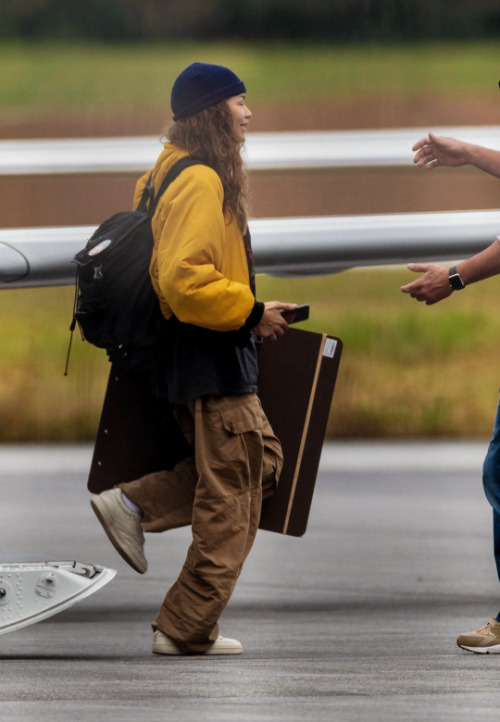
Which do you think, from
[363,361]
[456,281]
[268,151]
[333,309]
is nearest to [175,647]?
[456,281]

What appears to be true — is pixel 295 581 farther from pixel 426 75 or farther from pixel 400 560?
pixel 426 75

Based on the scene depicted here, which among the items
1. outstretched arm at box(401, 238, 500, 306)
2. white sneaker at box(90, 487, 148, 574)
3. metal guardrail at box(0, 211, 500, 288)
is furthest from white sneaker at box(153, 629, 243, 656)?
metal guardrail at box(0, 211, 500, 288)

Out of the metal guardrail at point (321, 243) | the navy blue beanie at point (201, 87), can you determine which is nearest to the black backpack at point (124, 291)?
the navy blue beanie at point (201, 87)

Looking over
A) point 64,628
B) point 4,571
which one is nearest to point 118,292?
point 4,571

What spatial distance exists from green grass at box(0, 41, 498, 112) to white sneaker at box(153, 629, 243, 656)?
311 cm

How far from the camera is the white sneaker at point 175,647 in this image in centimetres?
317

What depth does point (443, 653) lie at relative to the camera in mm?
3131

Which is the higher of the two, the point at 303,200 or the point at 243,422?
the point at 303,200

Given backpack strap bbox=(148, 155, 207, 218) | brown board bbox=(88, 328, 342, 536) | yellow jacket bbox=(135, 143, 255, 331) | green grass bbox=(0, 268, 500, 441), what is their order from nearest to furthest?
yellow jacket bbox=(135, 143, 255, 331) < backpack strap bbox=(148, 155, 207, 218) < brown board bbox=(88, 328, 342, 536) < green grass bbox=(0, 268, 500, 441)

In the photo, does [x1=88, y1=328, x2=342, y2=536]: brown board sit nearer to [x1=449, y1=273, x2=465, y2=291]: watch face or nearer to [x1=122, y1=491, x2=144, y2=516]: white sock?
[x1=122, y1=491, x2=144, y2=516]: white sock

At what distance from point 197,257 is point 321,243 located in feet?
4.94

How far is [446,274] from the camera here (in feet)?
10.7

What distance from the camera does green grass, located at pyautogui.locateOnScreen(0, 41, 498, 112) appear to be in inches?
234

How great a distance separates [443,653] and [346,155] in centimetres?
294
